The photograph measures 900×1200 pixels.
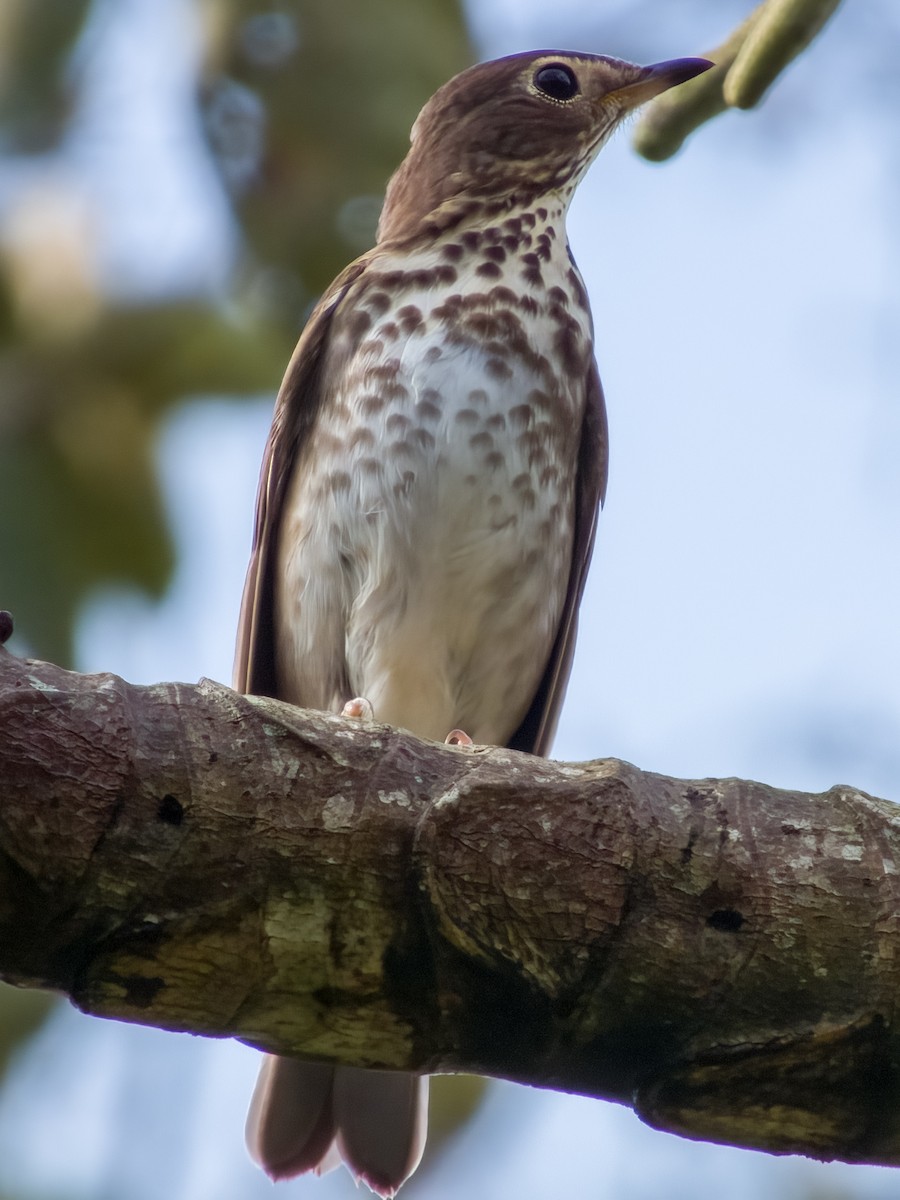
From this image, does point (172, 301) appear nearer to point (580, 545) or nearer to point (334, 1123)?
point (580, 545)

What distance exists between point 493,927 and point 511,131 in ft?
10.3

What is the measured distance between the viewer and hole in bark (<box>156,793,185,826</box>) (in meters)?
2.28

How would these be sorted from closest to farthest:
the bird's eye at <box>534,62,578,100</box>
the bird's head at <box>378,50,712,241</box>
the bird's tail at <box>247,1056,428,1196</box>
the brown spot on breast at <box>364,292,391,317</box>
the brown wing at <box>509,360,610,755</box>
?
the bird's tail at <box>247,1056,428,1196</box> → the brown spot on breast at <box>364,292,391,317</box> → the brown wing at <box>509,360,610,755</box> → the bird's head at <box>378,50,712,241</box> → the bird's eye at <box>534,62,578,100</box>

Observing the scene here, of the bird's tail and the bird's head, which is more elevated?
the bird's head

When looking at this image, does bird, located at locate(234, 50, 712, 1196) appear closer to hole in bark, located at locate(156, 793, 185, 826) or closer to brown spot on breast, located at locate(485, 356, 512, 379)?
brown spot on breast, located at locate(485, 356, 512, 379)

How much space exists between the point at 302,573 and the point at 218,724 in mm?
2108

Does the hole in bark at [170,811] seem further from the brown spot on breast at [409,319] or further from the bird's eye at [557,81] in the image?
the bird's eye at [557,81]

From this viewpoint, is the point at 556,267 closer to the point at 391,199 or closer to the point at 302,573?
the point at 391,199

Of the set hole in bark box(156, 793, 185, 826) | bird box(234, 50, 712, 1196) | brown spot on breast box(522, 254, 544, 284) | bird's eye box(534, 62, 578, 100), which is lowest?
hole in bark box(156, 793, 185, 826)

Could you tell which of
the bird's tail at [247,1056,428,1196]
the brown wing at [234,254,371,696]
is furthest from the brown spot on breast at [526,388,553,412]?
the bird's tail at [247,1056,428,1196]

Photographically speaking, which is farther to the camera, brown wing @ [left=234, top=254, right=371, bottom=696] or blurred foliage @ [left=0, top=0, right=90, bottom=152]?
brown wing @ [left=234, top=254, right=371, bottom=696]

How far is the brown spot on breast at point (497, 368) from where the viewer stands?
14.2 feet

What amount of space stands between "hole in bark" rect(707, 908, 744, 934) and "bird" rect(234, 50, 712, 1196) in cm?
167

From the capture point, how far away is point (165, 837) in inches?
89.7
